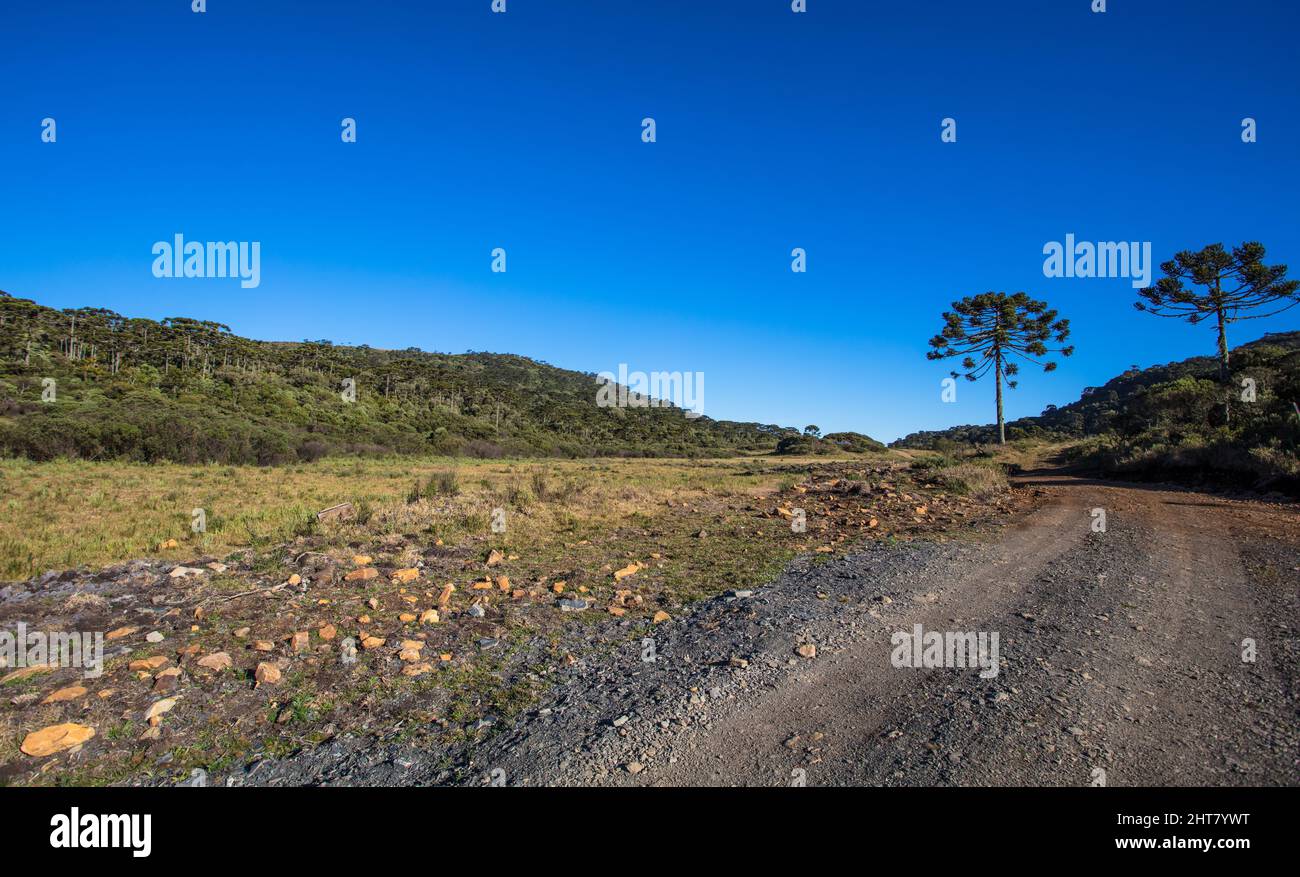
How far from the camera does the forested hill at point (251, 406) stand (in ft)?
101

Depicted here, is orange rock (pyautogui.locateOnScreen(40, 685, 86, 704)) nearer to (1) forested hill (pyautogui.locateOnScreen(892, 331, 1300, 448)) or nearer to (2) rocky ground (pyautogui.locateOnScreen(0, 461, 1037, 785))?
(2) rocky ground (pyautogui.locateOnScreen(0, 461, 1037, 785))

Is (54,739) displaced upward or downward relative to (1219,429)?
downward

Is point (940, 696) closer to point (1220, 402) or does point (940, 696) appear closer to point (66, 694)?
point (66, 694)

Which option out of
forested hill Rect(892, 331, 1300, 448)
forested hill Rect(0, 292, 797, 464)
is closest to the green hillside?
forested hill Rect(892, 331, 1300, 448)

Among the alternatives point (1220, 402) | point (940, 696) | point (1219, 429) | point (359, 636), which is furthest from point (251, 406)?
point (1220, 402)

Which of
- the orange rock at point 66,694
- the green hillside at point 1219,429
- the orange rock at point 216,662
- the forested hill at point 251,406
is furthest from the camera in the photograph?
the forested hill at point 251,406

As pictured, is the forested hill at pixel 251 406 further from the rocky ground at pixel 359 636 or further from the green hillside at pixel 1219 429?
the green hillside at pixel 1219 429

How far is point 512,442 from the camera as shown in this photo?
197ft

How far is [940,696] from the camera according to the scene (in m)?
4.14

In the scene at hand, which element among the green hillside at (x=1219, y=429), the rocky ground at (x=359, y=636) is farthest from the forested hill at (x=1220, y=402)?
the rocky ground at (x=359, y=636)

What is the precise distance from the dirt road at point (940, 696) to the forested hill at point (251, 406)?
33536 mm

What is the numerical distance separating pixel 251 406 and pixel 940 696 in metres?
62.3
